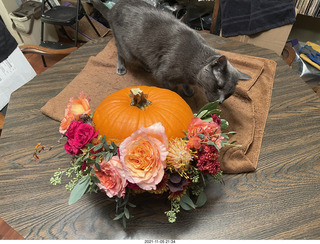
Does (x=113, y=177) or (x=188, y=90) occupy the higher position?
(x=113, y=177)

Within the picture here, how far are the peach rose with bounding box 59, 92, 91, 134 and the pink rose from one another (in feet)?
0.16

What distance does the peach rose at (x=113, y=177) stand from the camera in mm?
547

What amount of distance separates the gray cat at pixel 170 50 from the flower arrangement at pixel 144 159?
0.94 ft

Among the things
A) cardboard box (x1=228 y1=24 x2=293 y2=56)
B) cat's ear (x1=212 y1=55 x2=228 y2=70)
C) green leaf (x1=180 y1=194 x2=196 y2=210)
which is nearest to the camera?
green leaf (x1=180 y1=194 x2=196 y2=210)

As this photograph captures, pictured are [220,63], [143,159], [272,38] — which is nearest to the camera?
[143,159]

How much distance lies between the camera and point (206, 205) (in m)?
0.69

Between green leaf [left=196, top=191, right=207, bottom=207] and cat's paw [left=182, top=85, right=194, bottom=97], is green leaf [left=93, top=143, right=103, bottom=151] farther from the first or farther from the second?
cat's paw [left=182, top=85, right=194, bottom=97]

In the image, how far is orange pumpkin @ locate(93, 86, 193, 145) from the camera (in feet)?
2.10

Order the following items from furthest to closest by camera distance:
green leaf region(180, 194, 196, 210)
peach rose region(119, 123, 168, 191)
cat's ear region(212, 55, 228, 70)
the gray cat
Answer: the gray cat < cat's ear region(212, 55, 228, 70) < green leaf region(180, 194, 196, 210) < peach rose region(119, 123, 168, 191)

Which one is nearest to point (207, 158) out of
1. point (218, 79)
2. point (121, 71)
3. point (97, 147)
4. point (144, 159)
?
point (144, 159)

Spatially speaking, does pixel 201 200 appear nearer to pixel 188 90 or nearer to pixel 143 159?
pixel 143 159

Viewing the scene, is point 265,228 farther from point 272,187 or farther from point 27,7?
point 27,7

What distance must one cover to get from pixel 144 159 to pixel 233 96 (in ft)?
2.29

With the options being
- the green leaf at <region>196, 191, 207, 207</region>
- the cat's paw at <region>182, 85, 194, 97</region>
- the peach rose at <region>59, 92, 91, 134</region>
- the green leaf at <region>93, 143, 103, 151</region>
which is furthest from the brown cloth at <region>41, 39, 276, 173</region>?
the green leaf at <region>93, 143, 103, 151</region>
